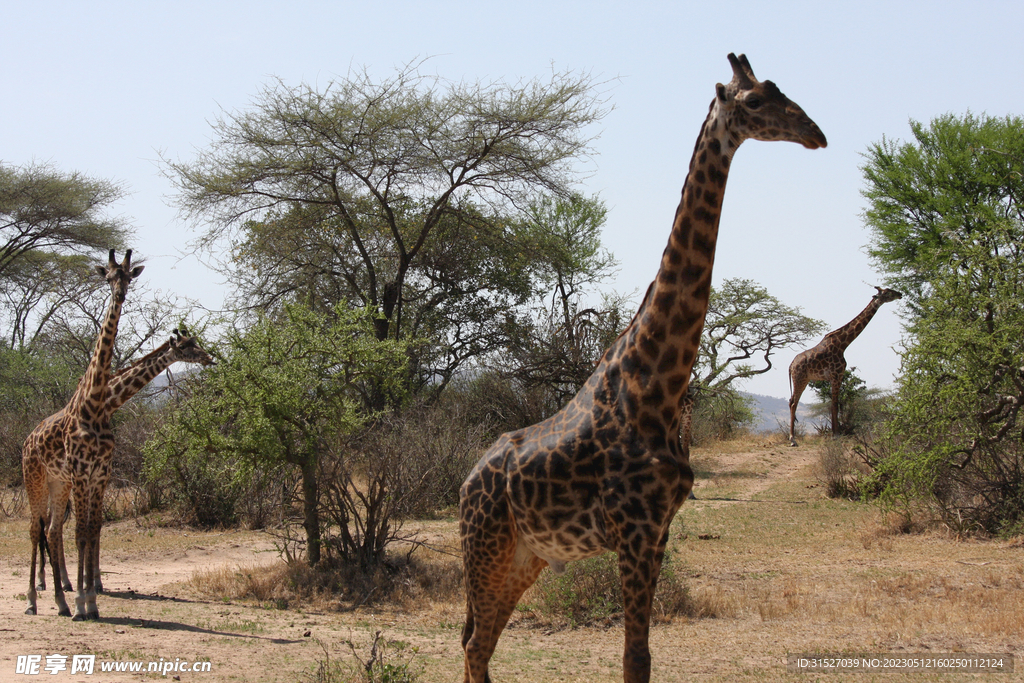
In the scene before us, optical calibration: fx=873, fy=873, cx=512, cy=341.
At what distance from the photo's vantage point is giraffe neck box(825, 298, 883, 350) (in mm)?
20547

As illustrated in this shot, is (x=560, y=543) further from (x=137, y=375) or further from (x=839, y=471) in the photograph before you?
(x=839, y=471)

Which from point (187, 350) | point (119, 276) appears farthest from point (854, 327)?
point (119, 276)

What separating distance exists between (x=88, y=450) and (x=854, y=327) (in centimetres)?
1722

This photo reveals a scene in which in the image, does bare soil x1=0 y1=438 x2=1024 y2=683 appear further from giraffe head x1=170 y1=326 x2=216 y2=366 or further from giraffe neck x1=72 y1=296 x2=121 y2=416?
giraffe head x1=170 y1=326 x2=216 y2=366

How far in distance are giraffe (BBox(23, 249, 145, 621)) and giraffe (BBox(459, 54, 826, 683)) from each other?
5.26 meters

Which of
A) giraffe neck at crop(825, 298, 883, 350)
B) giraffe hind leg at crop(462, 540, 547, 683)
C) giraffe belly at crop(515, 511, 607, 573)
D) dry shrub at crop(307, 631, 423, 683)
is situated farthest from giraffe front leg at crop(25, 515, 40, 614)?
giraffe neck at crop(825, 298, 883, 350)

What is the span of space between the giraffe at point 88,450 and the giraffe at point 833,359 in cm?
1614

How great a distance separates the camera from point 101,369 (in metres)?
9.17

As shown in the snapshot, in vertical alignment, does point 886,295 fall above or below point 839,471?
above

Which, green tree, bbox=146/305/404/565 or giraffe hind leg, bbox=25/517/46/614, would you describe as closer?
giraffe hind leg, bbox=25/517/46/614

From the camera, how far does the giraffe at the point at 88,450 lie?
28.3 ft

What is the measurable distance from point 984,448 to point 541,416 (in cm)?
872

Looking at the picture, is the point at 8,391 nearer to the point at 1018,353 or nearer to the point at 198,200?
the point at 198,200

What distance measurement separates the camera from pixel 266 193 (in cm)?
1973
